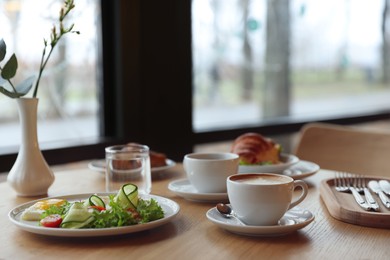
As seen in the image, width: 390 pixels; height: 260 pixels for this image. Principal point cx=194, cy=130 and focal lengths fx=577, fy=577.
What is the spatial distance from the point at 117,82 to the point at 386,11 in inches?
96.9

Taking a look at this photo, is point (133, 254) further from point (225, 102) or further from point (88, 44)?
point (225, 102)

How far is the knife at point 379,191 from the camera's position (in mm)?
1182

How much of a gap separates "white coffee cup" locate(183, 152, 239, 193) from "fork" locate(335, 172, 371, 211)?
262mm

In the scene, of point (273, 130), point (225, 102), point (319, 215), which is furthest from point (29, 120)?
point (273, 130)

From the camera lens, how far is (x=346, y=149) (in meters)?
2.04

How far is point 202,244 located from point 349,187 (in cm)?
50

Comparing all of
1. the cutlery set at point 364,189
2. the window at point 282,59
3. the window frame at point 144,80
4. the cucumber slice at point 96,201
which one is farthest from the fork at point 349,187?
the window at point 282,59

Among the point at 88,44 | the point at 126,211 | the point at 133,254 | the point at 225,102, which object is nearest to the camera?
the point at 133,254

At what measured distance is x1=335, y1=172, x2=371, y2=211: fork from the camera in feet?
3.81

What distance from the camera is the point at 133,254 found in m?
0.93

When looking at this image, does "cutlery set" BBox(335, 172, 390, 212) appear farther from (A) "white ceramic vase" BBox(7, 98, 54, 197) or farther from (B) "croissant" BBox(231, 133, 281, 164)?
(A) "white ceramic vase" BBox(7, 98, 54, 197)

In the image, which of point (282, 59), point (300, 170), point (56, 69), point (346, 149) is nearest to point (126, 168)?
point (300, 170)

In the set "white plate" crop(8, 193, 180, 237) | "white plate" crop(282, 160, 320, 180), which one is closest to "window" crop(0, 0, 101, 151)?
"white plate" crop(282, 160, 320, 180)

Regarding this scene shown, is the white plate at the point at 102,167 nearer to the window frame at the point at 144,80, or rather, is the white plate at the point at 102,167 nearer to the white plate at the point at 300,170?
the white plate at the point at 300,170
